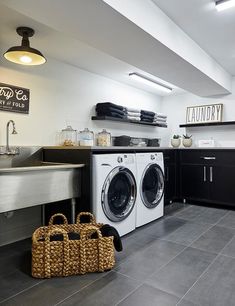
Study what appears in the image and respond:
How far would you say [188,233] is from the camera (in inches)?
115

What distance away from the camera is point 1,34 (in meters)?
2.55

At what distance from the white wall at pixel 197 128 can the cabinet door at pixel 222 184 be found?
→ 70 centimetres

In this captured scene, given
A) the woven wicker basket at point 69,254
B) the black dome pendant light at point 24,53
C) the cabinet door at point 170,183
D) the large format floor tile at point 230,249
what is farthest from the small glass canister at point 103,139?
the large format floor tile at point 230,249

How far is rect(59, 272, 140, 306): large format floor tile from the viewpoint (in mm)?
1628

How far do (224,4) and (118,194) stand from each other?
2099mm

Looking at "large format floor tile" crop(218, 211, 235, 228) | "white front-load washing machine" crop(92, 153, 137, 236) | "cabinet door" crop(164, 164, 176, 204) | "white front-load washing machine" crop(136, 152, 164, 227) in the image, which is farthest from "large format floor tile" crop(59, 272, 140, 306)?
"cabinet door" crop(164, 164, 176, 204)

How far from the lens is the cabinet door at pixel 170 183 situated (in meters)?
4.24

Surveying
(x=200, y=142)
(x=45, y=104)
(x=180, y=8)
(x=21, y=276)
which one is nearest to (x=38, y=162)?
(x=45, y=104)

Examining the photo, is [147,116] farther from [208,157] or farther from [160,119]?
[208,157]

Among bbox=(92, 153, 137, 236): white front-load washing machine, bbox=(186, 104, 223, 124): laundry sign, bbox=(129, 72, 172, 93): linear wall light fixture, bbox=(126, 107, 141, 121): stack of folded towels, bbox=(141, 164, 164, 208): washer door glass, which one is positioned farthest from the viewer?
bbox=(186, 104, 223, 124): laundry sign

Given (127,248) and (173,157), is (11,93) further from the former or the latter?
(173,157)

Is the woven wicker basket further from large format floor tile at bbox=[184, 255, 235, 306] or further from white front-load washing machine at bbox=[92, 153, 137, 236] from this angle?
large format floor tile at bbox=[184, 255, 235, 306]

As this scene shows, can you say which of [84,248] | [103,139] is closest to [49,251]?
[84,248]

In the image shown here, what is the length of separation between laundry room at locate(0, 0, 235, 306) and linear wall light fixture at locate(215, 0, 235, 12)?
0.01 m
